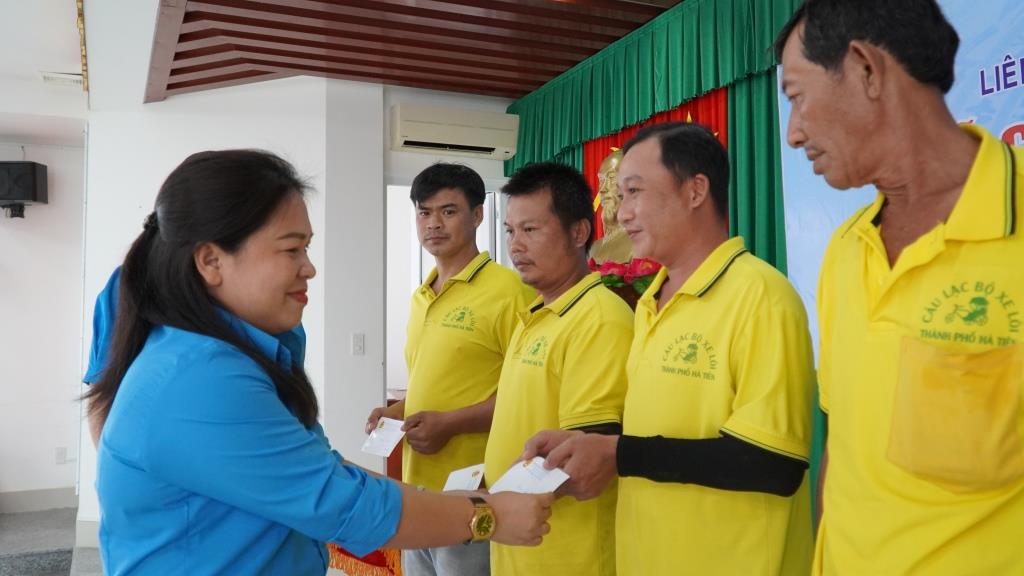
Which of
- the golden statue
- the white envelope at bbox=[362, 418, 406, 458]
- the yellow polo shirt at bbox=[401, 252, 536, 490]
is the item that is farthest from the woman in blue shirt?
the golden statue

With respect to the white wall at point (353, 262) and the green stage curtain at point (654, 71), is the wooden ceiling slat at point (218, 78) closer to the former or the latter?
the white wall at point (353, 262)

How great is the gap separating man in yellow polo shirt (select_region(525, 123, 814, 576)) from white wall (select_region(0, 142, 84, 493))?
19.7 feet

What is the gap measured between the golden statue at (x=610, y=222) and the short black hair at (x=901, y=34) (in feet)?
10.0

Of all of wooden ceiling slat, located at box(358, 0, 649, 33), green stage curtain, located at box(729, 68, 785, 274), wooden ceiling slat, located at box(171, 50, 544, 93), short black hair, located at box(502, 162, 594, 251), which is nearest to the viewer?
short black hair, located at box(502, 162, 594, 251)

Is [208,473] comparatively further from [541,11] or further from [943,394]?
[541,11]

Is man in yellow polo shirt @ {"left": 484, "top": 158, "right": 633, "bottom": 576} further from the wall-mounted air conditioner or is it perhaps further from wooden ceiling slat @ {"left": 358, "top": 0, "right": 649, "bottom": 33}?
the wall-mounted air conditioner

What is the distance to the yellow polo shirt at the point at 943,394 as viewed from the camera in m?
0.85

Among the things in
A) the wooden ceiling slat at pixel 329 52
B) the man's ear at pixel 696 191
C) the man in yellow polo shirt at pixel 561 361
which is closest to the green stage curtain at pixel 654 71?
the wooden ceiling slat at pixel 329 52

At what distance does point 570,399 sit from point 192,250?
2.88 feet

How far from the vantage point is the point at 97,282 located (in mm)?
5098

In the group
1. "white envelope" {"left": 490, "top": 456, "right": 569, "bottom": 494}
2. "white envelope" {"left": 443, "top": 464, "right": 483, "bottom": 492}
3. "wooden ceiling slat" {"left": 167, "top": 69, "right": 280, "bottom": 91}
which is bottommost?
"white envelope" {"left": 443, "top": 464, "right": 483, "bottom": 492}

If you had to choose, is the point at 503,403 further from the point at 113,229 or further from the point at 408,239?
the point at 408,239

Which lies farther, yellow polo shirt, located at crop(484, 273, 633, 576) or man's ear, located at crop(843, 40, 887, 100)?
yellow polo shirt, located at crop(484, 273, 633, 576)

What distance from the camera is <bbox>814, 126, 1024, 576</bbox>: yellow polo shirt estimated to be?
846 mm
